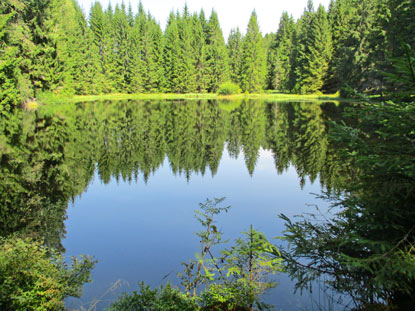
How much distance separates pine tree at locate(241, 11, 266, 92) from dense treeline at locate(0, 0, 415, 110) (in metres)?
0.17

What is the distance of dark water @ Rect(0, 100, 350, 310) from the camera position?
6289mm

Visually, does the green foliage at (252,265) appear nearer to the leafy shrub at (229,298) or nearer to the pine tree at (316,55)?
the leafy shrub at (229,298)

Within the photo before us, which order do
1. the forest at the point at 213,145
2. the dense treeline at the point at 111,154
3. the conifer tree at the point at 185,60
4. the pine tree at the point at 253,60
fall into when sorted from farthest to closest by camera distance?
the conifer tree at the point at 185,60 → the pine tree at the point at 253,60 → the dense treeline at the point at 111,154 → the forest at the point at 213,145

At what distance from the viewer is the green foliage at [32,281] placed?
3.69m

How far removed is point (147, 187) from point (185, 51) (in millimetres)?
55674

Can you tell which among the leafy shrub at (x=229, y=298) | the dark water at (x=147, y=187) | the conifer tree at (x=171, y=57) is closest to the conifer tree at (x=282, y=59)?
the conifer tree at (x=171, y=57)

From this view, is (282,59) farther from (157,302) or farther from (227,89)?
(157,302)

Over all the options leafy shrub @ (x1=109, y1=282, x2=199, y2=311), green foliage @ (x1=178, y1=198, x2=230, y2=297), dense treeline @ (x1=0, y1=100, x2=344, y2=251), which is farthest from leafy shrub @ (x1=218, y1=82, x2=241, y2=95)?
leafy shrub @ (x1=109, y1=282, x2=199, y2=311)

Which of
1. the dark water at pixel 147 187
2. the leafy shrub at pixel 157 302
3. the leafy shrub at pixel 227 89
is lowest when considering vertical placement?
the dark water at pixel 147 187

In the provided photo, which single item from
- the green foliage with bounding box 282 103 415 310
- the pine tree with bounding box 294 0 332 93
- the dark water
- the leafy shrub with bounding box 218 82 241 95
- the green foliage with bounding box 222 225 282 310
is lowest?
the dark water

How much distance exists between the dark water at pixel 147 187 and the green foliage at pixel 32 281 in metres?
0.39

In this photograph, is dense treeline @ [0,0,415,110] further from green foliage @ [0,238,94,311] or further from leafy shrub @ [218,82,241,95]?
green foliage @ [0,238,94,311]

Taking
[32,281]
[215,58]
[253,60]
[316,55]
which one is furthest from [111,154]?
[215,58]

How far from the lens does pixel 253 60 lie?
6162cm
